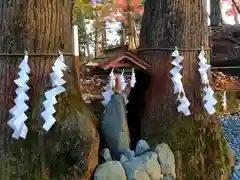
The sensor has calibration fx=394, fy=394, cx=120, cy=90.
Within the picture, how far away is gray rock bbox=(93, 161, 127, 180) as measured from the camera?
301cm

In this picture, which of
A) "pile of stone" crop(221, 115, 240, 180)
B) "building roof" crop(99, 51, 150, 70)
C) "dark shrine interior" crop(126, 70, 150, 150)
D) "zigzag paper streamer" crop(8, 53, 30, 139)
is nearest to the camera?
"zigzag paper streamer" crop(8, 53, 30, 139)

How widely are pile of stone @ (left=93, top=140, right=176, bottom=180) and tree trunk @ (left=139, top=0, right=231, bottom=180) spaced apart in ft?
0.84

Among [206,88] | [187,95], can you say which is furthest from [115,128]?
[206,88]

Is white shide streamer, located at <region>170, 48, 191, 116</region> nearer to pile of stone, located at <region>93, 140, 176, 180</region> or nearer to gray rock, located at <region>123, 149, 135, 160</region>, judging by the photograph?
pile of stone, located at <region>93, 140, 176, 180</region>

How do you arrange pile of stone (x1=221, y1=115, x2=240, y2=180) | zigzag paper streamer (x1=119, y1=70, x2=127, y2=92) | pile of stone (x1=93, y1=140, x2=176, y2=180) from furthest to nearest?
pile of stone (x1=221, y1=115, x2=240, y2=180)
zigzag paper streamer (x1=119, y1=70, x2=127, y2=92)
pile of stone (x1=93, y1=140, x2=176, y2=180)

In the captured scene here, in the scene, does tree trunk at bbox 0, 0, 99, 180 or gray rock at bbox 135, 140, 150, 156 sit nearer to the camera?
tree trunk at bbox 0, 0, 99, 180

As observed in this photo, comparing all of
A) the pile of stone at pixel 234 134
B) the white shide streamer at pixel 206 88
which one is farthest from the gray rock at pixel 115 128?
the pile of stone at pixel 234 134

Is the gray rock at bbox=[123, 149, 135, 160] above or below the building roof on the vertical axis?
below

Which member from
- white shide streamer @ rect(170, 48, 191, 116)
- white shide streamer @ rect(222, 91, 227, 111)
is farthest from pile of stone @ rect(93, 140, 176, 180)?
white shide streamer @ rect(222, 91, 227, 111)

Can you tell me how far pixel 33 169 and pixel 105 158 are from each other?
0.58 meters

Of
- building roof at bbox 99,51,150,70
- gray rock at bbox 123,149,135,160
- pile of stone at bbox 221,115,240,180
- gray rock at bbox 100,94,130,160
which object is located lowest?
pile of stone at bbox 221,115,240,180

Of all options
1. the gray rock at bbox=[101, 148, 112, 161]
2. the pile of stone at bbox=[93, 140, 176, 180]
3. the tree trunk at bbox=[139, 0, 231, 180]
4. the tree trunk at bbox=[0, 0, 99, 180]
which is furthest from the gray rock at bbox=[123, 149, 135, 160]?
the tree trunk at bbox=[139, 0, 231, 180]

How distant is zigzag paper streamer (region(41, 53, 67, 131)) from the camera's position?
292 centimetres

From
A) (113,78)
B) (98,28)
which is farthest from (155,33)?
(98,28)
